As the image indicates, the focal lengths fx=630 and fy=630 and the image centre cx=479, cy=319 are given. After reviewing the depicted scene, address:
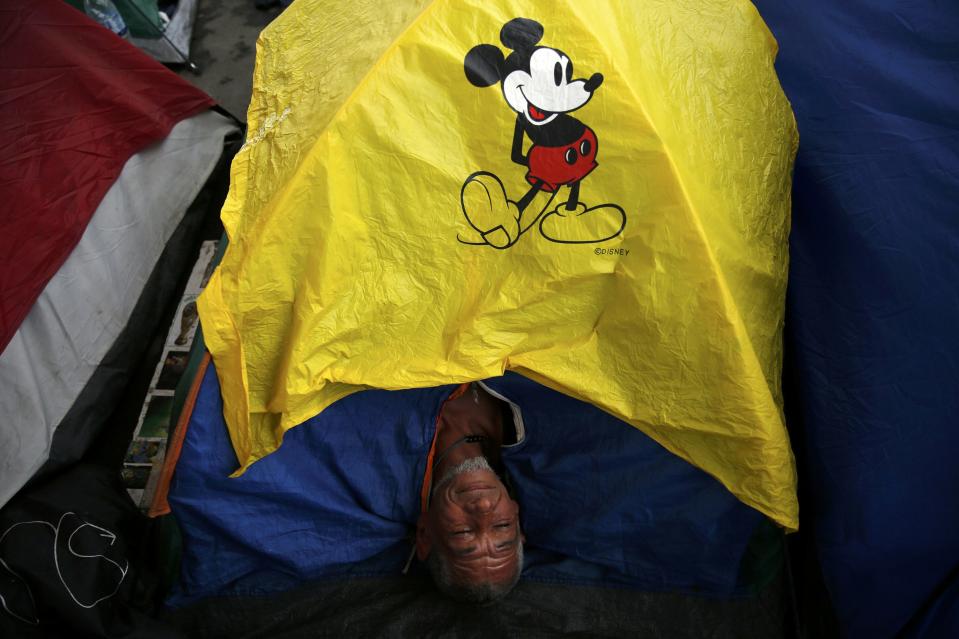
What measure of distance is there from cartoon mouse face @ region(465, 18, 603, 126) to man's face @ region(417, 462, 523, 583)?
0.76 m

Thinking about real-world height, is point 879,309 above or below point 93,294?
above

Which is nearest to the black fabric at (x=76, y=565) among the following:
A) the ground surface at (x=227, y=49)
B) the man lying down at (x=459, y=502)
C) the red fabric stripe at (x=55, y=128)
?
the man lying down at (x=459, y=502)

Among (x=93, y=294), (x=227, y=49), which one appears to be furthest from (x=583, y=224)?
(x=227, y=49)

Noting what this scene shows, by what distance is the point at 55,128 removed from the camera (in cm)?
166

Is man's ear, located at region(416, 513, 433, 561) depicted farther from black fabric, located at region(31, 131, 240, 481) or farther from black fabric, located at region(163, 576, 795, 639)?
black fabric, located at region(31, 131, 240, 481)

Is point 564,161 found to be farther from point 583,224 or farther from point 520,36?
point 520,36

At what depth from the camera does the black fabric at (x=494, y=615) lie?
54.9 inches

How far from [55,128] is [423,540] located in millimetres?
1428

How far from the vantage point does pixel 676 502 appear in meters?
1.41

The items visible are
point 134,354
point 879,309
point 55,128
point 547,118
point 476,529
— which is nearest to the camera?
point 547,118

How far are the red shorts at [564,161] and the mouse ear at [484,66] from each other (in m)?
0.14

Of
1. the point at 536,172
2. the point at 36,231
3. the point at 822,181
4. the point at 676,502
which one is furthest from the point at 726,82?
the point at 36,231

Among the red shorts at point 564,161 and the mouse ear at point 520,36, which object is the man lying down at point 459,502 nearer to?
the red shorts at point 564,161

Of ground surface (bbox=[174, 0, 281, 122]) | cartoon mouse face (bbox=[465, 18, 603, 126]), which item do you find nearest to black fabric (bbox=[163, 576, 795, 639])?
cartoon mouse face (bbox=[465, 18, 603, 126])
